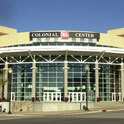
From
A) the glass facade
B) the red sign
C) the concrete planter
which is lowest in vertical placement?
the concrete planter

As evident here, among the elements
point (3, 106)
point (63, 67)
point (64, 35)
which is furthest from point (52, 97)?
point (3, 106)

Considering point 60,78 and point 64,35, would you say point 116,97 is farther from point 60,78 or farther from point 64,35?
point 64,35

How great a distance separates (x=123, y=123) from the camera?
22.0 m

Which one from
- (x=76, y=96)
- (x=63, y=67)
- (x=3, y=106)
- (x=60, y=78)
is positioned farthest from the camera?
(x=60, y=78)

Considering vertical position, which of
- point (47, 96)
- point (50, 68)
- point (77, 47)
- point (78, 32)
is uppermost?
point (78, 32)

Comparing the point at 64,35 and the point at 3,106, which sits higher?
the point at 64,35

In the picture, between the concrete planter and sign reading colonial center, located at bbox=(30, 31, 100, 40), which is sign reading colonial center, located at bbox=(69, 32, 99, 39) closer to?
sign reading colonial center, located at bbox=(30, 31, 100, 40)

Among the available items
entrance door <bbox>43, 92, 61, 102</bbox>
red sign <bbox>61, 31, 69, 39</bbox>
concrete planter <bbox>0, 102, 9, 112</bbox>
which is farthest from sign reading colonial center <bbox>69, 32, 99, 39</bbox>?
concrete planter <bbox>0, 102, 9, 112</bbox>

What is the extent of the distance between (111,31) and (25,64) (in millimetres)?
37120

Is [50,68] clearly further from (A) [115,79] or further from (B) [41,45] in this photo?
(A) [115,79]

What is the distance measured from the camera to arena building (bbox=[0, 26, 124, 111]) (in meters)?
59.4

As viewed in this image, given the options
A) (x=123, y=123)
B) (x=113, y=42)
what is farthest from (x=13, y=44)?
(x=123, y=123)

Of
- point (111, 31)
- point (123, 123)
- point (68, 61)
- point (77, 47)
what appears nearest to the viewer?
point (123, 123)

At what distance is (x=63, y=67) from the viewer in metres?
60.1
